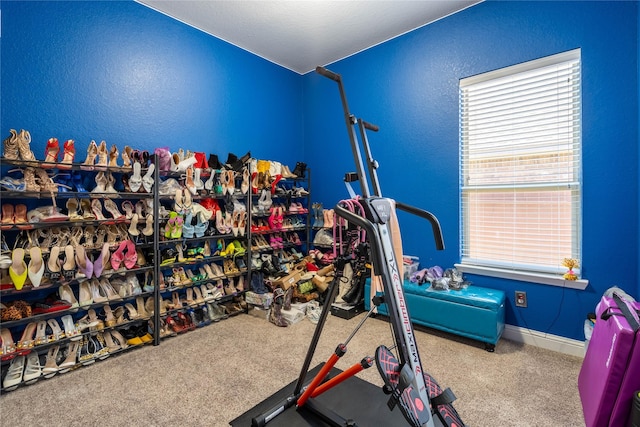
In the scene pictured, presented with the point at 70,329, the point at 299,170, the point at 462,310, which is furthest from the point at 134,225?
the point at 462,310

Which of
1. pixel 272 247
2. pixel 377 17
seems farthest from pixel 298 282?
pixel 377 17

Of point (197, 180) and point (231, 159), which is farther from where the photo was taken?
point (231, 159)

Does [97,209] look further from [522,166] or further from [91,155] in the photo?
[522,166]

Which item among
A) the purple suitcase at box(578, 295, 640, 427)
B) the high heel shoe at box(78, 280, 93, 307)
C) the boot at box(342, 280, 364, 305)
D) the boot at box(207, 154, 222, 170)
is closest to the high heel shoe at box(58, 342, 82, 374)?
the high heel shoe at box(78, 280, 93, 307)

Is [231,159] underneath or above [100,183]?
above

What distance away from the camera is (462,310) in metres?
2.71

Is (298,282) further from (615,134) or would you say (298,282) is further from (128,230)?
(615,134)

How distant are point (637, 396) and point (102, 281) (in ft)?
11.6

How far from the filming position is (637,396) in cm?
133

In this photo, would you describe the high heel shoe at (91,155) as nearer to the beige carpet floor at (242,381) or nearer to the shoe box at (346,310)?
the beige carpet floor at (242,381)

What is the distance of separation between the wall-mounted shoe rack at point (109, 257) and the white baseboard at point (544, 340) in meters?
2.74

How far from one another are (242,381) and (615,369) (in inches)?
84.1

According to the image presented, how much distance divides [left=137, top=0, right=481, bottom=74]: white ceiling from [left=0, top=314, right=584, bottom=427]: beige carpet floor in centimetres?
324

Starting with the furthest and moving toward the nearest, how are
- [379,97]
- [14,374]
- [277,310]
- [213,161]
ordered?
[379,97]
[213,161]
[277,310]
[14,374]
